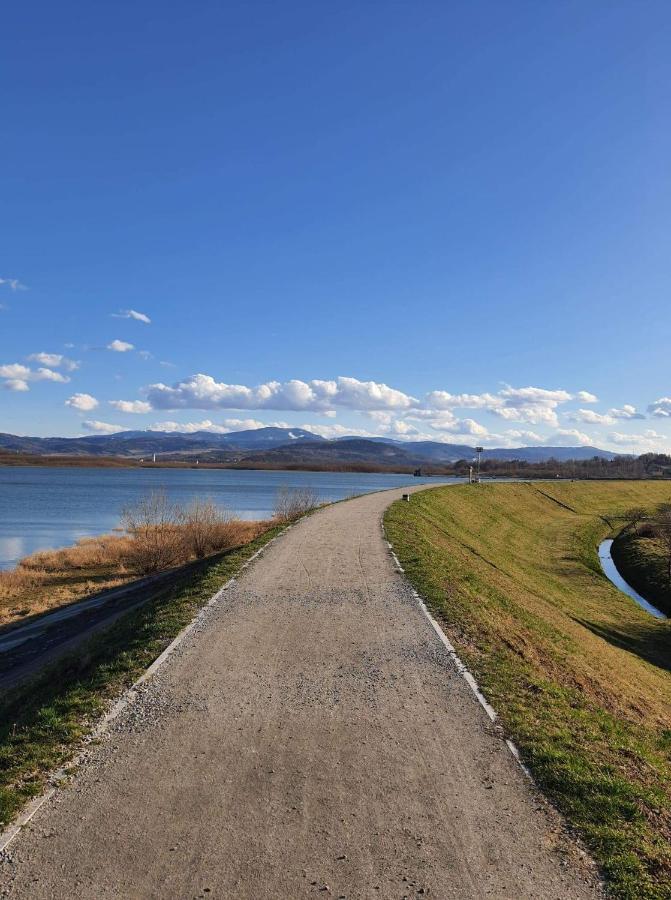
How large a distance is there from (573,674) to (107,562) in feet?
103

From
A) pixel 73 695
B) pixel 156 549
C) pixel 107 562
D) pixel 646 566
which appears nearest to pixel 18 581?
pixel 156 549

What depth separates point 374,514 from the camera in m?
37.6

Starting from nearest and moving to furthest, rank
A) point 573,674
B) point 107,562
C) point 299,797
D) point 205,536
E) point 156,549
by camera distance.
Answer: point 299,797
point 573,674
point 156,549
point 205,536
point 107,562

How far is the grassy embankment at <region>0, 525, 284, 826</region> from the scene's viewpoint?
7.41 m

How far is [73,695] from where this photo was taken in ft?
32.4

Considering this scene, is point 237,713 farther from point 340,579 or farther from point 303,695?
point 340,579

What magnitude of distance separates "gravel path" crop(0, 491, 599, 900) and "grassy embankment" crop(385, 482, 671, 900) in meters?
0.52

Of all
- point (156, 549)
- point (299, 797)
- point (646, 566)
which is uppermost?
point (299, 797)

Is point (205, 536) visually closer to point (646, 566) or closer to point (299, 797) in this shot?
point (646, 566)

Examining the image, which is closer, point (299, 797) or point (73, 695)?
point (299, 797)

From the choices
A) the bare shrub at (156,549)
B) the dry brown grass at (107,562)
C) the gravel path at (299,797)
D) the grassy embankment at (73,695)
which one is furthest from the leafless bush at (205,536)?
the gravel path at (299,797)

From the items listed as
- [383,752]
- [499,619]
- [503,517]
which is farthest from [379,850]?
[503,517]

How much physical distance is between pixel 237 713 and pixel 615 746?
219 inches

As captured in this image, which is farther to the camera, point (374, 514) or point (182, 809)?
point (374, 514)
